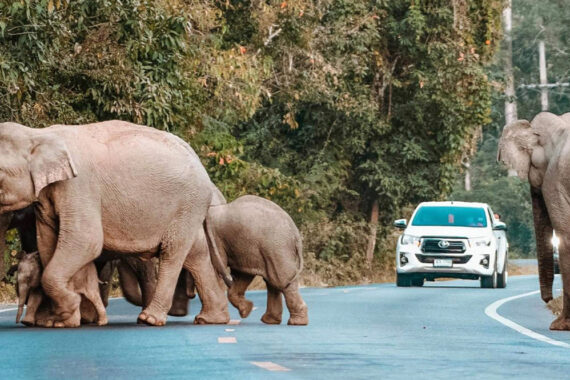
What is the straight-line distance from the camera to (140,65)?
26344 mm

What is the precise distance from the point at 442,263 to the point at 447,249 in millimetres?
350

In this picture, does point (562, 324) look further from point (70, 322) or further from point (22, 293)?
point (22, 293)

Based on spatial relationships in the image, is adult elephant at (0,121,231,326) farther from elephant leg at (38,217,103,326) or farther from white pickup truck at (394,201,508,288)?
white pickup truck at (394,201,508,288)

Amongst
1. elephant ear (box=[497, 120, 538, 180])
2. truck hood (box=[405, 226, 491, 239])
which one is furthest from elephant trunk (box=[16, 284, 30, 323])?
truck hood (box=[405, 226, 491, 239])

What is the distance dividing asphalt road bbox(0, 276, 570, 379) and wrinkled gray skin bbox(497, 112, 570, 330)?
0.76 m

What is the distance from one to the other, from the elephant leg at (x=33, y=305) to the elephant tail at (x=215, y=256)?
232 centimetres

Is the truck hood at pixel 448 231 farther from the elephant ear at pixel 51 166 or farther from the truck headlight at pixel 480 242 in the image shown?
the elephant ear at pixel 51 166

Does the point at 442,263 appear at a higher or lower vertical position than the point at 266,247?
lower

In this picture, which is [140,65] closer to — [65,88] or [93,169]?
[65,88]

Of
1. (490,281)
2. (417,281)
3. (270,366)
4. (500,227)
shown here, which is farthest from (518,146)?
(417,281)

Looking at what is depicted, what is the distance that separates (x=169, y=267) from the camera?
1881 cm

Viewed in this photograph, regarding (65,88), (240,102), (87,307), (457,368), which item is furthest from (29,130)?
(240,102)

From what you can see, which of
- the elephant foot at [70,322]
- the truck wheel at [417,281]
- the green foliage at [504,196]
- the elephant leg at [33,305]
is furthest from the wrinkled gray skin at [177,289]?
the green foliage at [504,196]

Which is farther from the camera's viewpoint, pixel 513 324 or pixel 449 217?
pixel 449 217
